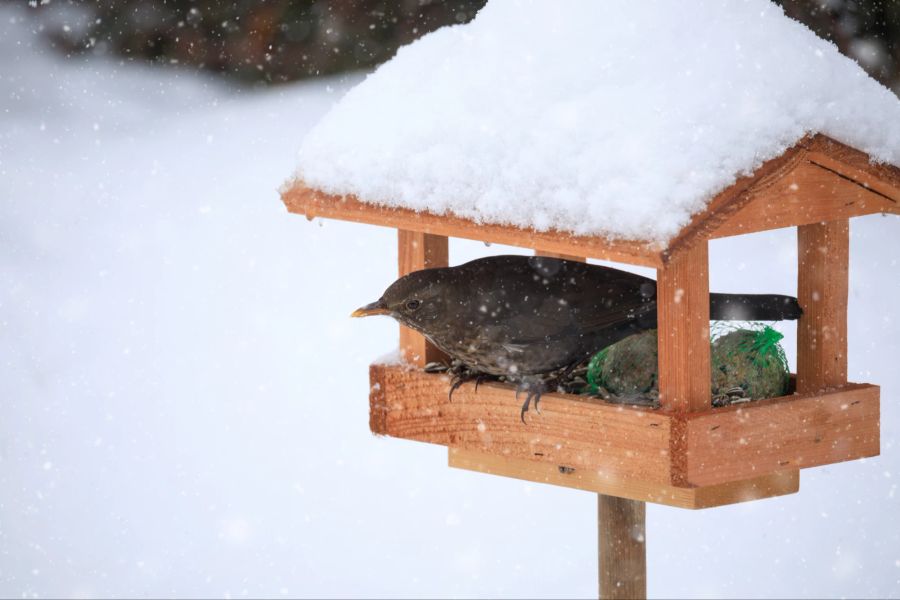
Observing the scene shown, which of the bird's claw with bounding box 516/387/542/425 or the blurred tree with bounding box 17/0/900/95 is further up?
the blurred tree with bounding box 17/0/900/95

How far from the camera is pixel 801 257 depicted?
12.0 feet

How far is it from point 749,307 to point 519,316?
0.61 m

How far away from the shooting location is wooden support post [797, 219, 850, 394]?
360cm

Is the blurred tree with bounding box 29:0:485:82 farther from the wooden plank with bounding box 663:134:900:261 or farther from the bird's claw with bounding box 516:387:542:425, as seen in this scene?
the wooden plank with bounding box 663:134:900:261

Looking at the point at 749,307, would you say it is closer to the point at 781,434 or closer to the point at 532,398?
the point at 781,434

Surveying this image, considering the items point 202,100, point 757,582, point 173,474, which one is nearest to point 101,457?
point 173,474

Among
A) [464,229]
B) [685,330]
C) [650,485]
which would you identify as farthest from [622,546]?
[464,229]

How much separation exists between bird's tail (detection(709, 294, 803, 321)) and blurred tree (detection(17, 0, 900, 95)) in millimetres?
4646

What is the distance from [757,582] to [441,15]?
12.4 feet

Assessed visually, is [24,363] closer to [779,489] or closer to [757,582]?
[757,582]

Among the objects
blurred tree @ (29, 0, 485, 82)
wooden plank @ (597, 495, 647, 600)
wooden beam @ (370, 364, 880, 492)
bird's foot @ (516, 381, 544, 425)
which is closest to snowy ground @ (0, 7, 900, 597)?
blurred tree @ (29, 0, 485, 82)

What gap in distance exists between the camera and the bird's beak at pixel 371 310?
3625 mm

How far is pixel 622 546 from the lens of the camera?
4105 mm

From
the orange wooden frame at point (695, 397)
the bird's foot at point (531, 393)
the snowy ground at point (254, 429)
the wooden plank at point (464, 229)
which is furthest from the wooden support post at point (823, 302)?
the snowy ground at point (254, 429)
